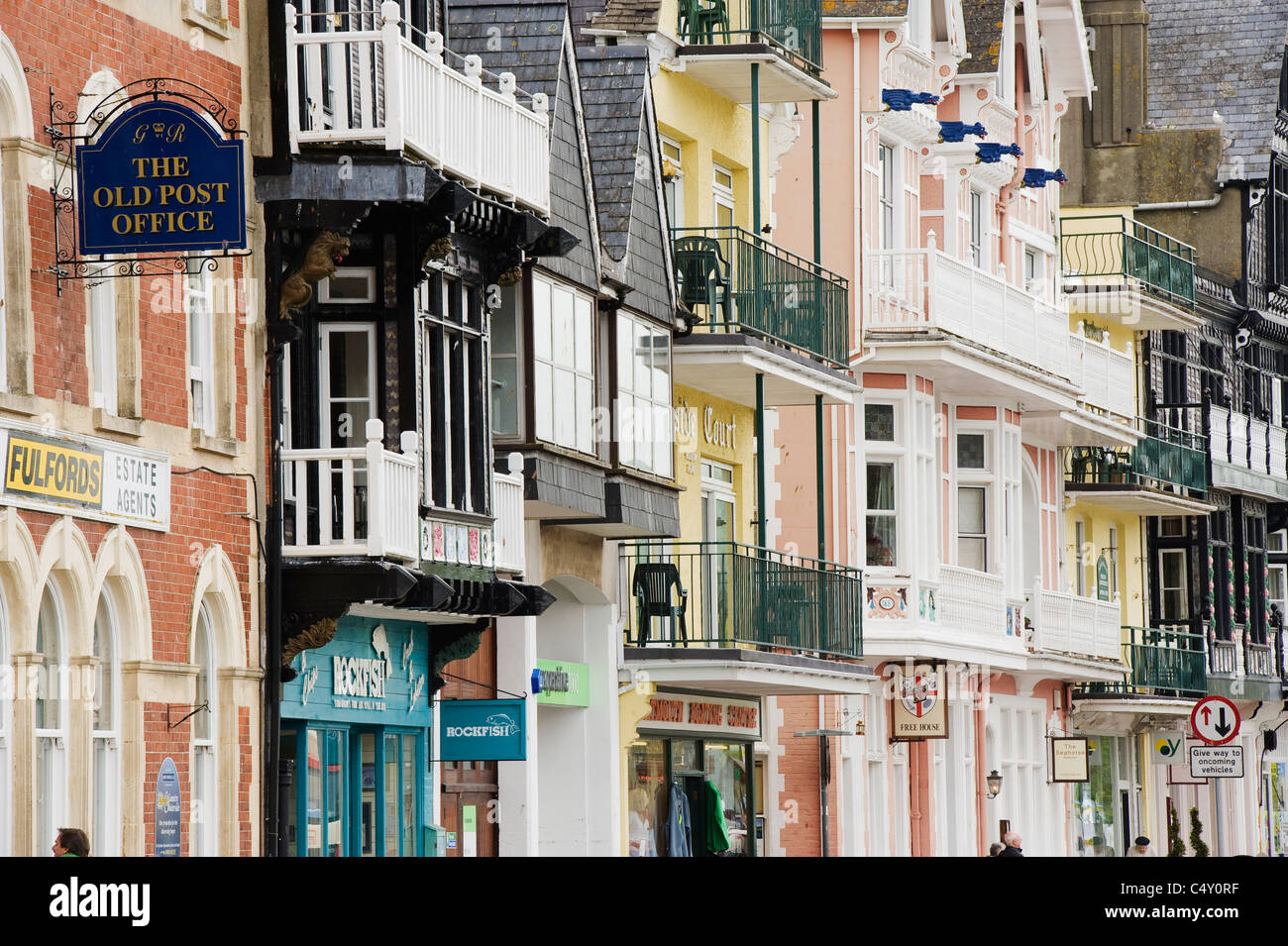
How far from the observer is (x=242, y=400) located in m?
20.0

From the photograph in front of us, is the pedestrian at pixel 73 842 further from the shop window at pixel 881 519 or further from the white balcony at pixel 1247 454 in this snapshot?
the white balcony at pixel 1247 454

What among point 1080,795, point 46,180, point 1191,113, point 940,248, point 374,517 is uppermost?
point 1191,113

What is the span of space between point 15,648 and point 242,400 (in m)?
3.94

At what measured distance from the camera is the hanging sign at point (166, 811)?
18.3m

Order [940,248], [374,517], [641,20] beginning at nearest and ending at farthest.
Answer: [374,517], [641,20], [940,248]

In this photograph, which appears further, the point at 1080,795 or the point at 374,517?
the point at 1080,795

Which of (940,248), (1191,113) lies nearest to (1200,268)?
(1191,113)

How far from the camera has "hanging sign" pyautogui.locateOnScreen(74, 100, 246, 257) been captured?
55.9 ft

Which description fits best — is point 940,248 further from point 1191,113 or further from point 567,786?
point 1191,113

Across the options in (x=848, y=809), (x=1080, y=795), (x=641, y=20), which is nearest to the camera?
(x=641, y=20)

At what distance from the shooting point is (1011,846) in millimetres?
31938

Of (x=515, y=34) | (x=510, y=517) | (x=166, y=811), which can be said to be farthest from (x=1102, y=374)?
(x=166, y=811)

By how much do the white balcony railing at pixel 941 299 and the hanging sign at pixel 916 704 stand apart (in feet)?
14.4
